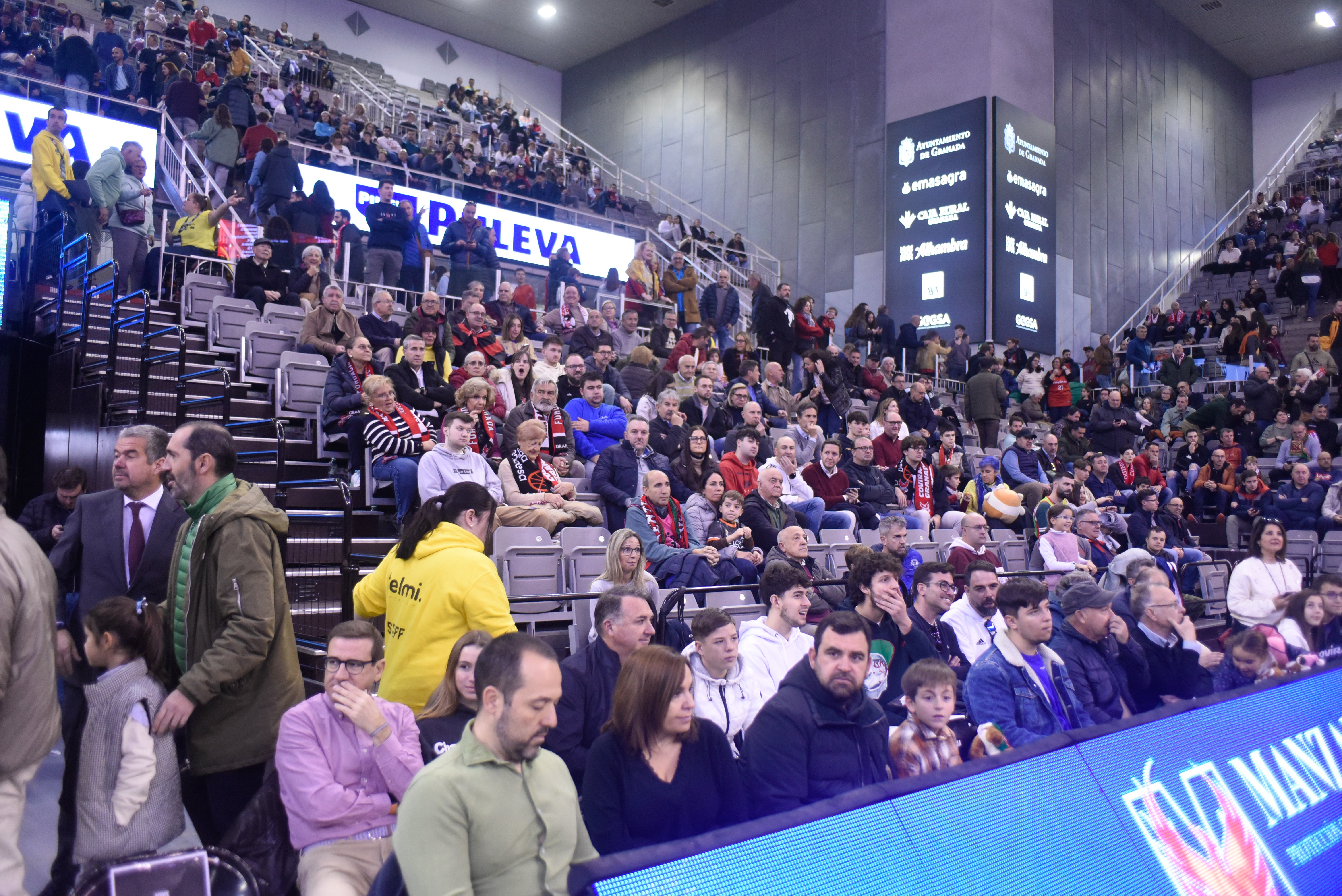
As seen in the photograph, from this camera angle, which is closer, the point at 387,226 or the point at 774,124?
the point at 387,226

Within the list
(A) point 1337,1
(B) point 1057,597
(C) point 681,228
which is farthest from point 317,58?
(A) point 1337,1

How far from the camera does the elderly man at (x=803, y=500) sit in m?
8.31

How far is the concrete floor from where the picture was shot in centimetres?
356

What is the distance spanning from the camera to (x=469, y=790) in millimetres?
2219

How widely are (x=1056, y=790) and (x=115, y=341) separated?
23.5 feet

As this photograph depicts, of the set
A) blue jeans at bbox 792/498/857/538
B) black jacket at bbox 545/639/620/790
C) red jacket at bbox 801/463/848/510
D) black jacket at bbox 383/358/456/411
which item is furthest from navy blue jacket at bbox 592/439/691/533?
black jacket at bbox 545/639/620/790

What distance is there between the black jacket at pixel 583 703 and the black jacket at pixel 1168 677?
132 inches

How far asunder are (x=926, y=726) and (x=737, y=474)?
443 cm

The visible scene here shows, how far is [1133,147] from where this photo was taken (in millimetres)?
21281

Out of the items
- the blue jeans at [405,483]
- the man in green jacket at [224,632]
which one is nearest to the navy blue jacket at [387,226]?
the blue jeans at [405,483]

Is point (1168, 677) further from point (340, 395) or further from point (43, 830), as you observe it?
point (340, 395)

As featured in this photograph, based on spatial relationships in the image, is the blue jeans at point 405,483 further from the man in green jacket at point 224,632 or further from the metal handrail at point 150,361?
the man in green jacket at point 224,632

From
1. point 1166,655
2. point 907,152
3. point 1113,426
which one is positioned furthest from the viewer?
point 907,152

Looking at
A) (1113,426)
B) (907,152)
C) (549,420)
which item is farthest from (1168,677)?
(907,152)
